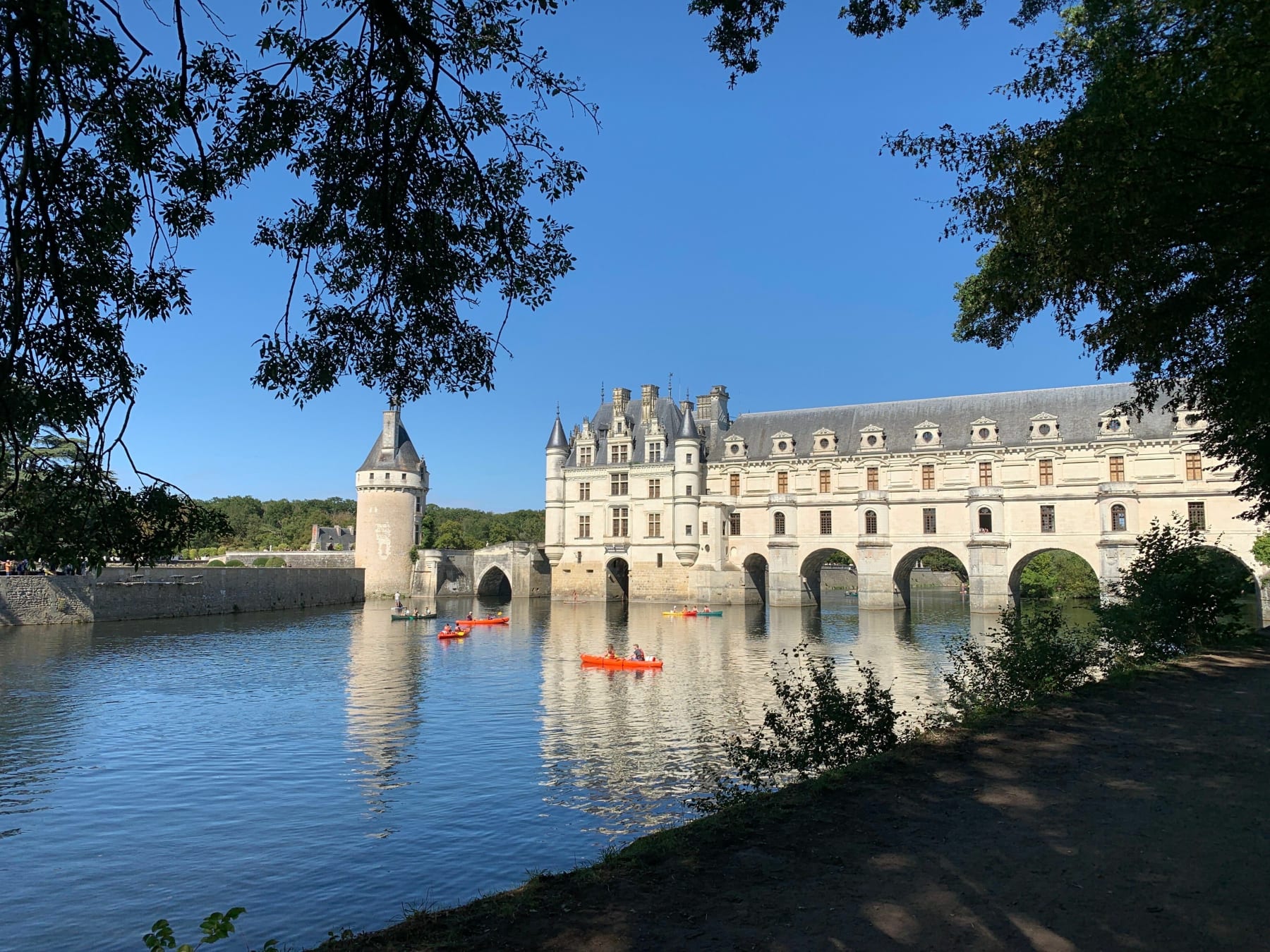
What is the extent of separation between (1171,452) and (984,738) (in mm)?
39380

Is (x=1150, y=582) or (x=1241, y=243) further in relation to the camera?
(x=1150, y=582)

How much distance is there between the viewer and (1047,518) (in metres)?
44.8

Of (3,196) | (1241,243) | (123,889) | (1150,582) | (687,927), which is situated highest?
(1241,243)

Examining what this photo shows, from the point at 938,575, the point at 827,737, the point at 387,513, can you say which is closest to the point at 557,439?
the point at 387,513

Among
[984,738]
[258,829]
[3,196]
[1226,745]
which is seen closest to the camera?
[3,196]

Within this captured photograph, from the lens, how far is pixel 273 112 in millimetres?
6918

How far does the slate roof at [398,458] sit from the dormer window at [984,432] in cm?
3914

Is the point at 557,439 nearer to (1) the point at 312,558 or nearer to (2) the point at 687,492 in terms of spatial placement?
(2) the point at 687,492

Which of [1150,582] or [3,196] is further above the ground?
[3,196]

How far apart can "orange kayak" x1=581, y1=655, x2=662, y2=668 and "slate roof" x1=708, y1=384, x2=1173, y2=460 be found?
2837cm

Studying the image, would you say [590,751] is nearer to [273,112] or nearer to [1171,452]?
[273,112]

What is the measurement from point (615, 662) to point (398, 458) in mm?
42024

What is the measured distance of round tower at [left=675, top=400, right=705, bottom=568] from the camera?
5559 cm

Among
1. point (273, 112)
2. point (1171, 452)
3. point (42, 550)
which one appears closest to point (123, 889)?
point (42, 550)
